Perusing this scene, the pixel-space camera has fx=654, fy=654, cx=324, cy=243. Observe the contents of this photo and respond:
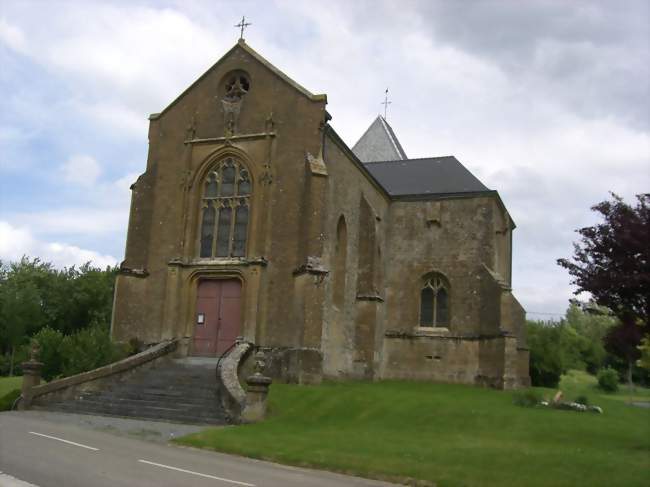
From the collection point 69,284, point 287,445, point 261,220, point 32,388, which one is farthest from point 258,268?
point 69,284

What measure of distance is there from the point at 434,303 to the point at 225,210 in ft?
35.6

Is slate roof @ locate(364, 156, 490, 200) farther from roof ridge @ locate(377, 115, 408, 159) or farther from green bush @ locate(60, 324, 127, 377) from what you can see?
green bush @ locate(60, 324, 127, 377)

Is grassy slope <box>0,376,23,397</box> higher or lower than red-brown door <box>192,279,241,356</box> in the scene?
lower

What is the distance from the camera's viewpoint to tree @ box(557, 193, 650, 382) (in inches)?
530

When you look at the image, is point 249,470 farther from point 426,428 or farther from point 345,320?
point 345,320

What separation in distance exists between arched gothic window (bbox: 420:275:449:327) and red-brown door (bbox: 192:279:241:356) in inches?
391

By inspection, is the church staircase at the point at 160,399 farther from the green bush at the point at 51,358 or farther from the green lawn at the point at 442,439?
the green bush at the point at 51,358

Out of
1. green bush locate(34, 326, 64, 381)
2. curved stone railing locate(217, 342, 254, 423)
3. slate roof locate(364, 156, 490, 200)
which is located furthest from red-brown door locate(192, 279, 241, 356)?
slate roof locate(364, 156, 490, 200)

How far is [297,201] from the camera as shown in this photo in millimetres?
23172

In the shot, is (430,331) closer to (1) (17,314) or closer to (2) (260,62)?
(2) (260,62)

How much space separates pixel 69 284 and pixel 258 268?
28.4 metres

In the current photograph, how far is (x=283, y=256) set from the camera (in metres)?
22.9

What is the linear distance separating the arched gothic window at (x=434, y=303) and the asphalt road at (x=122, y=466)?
17.8m

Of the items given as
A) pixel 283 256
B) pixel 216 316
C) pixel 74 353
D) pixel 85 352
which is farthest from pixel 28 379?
pixel 283 256
